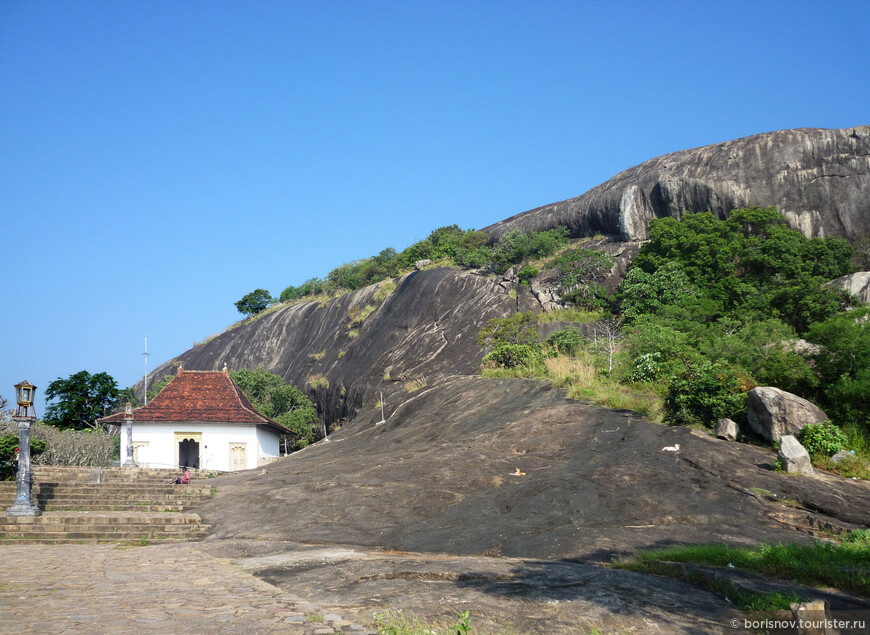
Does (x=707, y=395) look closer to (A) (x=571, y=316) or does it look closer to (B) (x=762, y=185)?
(A) (x=571, y=316)

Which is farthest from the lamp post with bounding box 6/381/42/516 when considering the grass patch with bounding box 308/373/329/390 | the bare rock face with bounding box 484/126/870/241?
the bare rock face with bounding box 484/126/870/241

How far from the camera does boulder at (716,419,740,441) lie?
47.8ft

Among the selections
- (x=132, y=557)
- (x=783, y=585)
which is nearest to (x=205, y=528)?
(x=132, y=557)

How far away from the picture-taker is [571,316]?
33.0 metres

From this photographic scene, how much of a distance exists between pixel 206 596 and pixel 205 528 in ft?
22.4

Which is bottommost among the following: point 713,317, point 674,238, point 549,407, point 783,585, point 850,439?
point 783,585

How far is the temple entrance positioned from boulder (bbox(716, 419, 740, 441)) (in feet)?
74.1

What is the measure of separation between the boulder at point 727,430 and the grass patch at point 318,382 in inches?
1089

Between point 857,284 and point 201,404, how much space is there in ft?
89.6

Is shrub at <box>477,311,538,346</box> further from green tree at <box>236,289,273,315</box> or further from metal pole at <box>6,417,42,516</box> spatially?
green tree at <box>236,289,273,315</box>

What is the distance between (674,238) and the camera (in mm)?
33750

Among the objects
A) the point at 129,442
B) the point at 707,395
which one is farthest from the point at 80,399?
the point at 707,395

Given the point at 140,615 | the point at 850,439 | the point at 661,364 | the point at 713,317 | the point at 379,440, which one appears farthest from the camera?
the point at 713,317

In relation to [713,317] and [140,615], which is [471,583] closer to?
[140,615]
